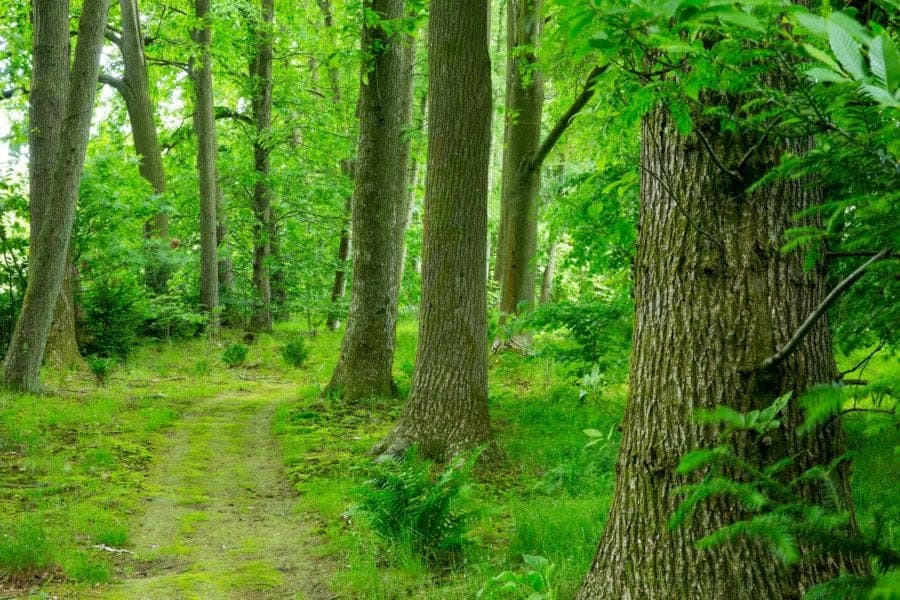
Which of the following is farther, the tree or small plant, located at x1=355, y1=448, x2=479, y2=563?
the tree

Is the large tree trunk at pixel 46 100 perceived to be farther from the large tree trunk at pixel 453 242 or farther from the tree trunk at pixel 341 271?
the tree trunk at pixel 341 271

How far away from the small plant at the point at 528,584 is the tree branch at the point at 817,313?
5.48 feet

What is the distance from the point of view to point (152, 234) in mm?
18375

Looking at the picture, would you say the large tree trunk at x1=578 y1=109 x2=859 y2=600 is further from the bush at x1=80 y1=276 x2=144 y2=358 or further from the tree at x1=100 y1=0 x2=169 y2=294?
the tree at x1=100 y1=0 x2=169 y2=294

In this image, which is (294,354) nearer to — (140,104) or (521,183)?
(521,183)

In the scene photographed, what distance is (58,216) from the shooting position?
9820 millimetres

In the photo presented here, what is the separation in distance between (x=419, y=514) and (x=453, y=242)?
126 inches

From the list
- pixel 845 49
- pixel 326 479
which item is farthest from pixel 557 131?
pixel 845 49

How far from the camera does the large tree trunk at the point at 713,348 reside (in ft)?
9.42

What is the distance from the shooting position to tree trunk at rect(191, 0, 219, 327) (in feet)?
55.1

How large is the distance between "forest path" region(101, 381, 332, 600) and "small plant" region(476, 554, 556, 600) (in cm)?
128

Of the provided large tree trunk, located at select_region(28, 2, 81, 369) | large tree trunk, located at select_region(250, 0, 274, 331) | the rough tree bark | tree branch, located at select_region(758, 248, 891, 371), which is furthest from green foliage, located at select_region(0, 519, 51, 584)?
large tree trunk, located at select_region(250, 0, 274, 331)

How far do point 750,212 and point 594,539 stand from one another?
107 inches

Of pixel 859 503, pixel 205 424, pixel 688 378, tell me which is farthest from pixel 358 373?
pixel 688 378
